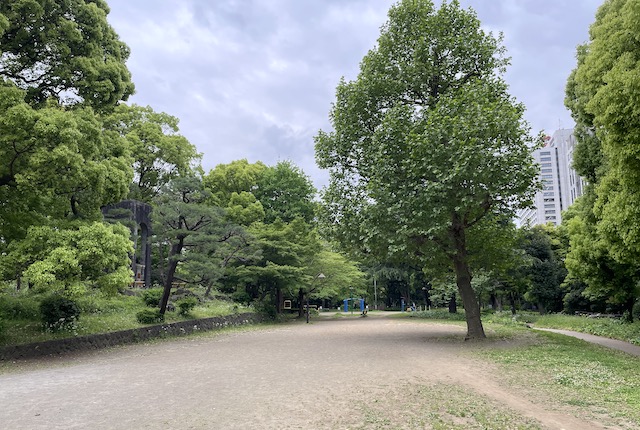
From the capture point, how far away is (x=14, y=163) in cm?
962

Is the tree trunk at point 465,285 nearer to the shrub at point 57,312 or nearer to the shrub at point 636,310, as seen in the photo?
the shrub at point 636,310

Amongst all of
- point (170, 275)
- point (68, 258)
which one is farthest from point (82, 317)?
point (68, 258)

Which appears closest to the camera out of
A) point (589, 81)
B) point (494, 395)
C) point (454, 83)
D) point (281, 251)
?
point (494, 395)

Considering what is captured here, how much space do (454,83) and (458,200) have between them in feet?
16.0

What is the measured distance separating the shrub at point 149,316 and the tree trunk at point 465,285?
34.0 ft

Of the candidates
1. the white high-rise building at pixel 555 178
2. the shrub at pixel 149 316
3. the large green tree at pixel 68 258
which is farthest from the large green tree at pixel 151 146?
the white high-rise building at pixel 555 178

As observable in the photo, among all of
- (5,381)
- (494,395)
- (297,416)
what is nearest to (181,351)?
(5,381)

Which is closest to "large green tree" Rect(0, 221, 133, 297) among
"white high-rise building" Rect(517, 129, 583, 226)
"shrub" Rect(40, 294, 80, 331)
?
"shrub" Rect(40, 294, 80, 331)

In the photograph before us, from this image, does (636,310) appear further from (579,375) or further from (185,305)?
(185,305)

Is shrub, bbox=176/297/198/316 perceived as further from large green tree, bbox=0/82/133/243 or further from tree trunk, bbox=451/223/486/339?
tree trunk, bbox=451/223/486/339

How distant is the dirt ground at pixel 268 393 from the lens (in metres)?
4.90

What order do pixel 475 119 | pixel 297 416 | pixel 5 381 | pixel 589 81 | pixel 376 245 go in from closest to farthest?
pixel 297 416, pixel 5 381, pixel 589 81, pixel 475 119, pixel 376 245

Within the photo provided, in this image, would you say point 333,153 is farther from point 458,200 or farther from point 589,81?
point 589,81

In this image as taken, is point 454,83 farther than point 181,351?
Yes
